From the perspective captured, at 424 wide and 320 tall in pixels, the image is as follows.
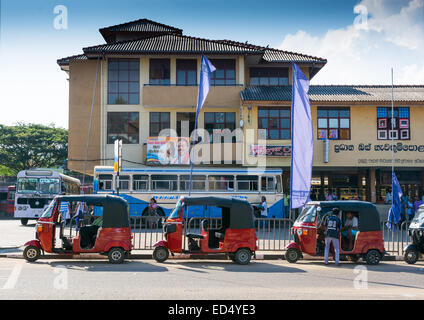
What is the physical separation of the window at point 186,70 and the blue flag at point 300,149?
53.7 ft

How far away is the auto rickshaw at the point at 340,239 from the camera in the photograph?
44.2 ft

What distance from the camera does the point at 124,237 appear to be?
13.0m

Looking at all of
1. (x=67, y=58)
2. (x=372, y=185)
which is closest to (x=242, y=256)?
(x=372, y=185)


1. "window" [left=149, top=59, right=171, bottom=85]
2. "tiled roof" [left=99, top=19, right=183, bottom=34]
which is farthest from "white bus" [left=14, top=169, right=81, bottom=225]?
"tiled roof" [left=99, top=19, right=183, bottom=34]

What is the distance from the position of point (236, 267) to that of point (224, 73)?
2052 cm

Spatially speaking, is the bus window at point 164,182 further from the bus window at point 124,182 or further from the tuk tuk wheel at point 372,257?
the tuk tuk wheel at point 372,257

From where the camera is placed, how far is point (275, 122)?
29.5 m

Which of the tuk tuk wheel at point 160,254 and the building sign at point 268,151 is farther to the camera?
the building sign at point 268,151

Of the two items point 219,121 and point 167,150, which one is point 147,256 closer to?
point 167,150

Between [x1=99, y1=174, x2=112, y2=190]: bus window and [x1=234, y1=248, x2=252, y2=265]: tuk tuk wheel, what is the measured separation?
12515mm

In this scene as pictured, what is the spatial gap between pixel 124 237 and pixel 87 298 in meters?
5.06

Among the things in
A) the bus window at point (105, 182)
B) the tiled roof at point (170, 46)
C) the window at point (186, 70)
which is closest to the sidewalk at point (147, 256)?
the bus window at point (105, 182)
